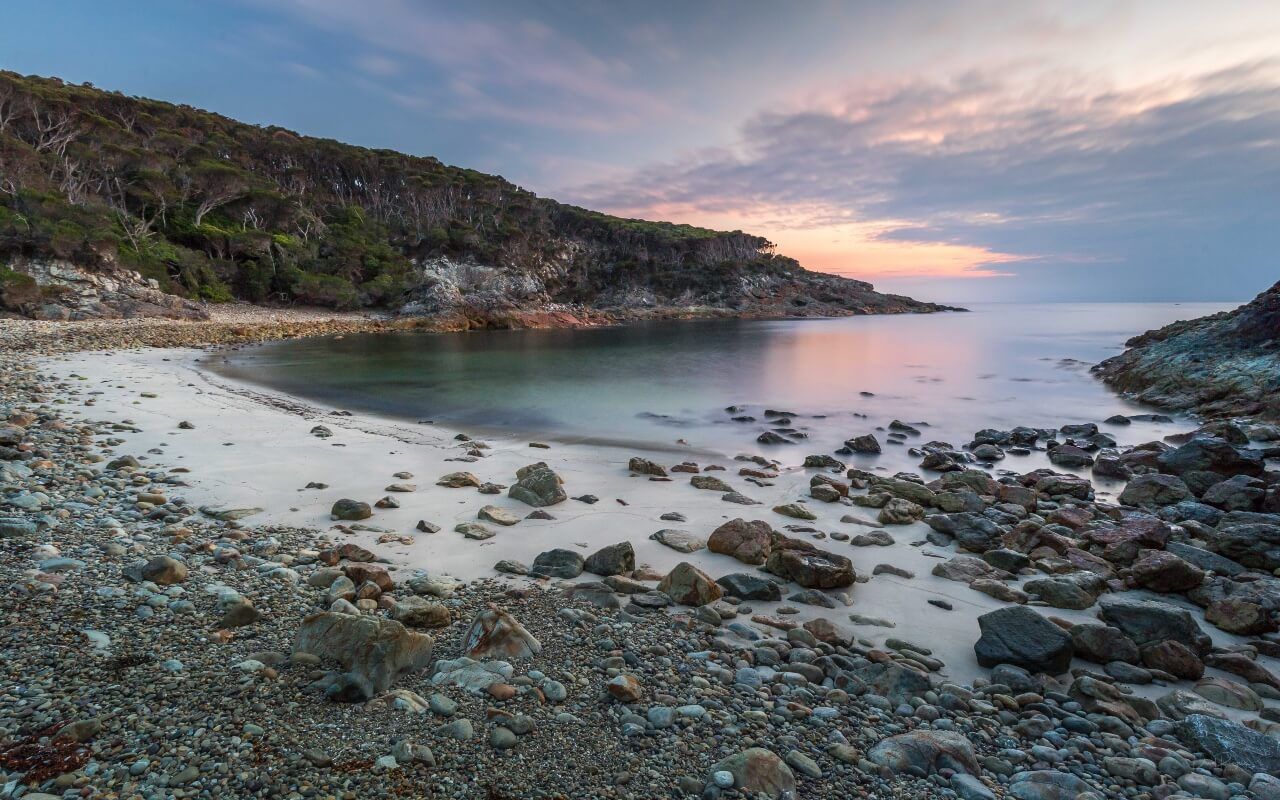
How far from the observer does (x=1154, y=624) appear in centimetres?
358

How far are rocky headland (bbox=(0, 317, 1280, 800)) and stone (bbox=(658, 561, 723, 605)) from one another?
0.02 m

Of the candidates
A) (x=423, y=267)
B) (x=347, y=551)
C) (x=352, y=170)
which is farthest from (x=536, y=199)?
(x=347, y=551)

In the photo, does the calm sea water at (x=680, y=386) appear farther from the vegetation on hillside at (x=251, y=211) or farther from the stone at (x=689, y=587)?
the vegetation on hillside at (x=251, y=211)

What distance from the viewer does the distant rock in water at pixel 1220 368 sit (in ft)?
41.0

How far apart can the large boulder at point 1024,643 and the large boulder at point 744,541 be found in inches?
65.5

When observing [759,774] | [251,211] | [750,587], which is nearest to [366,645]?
[759,774]

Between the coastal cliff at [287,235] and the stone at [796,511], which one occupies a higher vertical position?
the coastal cliff at [287,235]

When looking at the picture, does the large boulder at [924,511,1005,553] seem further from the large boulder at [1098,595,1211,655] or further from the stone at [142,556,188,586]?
the stone at [142,556,188,586]

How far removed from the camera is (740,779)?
2217mm

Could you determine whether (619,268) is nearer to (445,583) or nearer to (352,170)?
(352,170)

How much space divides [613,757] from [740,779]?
1.65ft

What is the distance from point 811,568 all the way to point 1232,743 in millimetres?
2204

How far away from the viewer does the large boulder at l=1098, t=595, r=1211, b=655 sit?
3.51m

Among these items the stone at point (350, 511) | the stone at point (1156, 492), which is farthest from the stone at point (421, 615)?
the stone at point (1156, 492)
